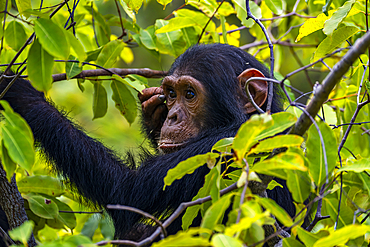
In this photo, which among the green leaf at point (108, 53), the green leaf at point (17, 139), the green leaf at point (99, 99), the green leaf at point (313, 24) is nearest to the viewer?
the green leaf at point (17, 139)

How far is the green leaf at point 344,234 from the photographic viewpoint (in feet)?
3.21

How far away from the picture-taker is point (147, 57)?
9953mm

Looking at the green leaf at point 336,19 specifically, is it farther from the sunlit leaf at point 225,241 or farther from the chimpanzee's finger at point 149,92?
the chimpanzee's finger at point 149,92

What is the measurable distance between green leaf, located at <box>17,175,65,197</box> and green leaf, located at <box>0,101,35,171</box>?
107cm

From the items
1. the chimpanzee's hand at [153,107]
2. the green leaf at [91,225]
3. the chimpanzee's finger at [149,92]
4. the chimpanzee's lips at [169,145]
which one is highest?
the chimpanzee's finger at [149,92]

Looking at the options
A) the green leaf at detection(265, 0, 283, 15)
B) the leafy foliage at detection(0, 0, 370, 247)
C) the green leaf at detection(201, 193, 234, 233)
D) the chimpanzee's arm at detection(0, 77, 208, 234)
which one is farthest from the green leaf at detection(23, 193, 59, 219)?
the green leaf at detection(265, 0, 283, 15)

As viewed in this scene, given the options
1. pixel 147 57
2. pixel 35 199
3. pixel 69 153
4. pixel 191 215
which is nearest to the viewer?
pixel 191 215

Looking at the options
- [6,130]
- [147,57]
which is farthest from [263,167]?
[147,57]

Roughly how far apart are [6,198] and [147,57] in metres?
8.34

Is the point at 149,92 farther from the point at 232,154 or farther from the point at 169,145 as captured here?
the point at 232,154

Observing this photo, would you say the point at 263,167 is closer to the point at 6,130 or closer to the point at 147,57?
the point at 6,130

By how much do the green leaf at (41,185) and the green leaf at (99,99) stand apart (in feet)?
2.01

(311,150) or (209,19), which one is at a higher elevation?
(209,19)

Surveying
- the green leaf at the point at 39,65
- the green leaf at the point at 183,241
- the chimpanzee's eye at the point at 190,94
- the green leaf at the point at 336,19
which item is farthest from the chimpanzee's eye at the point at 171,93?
the green leaf at the point at 183,241
